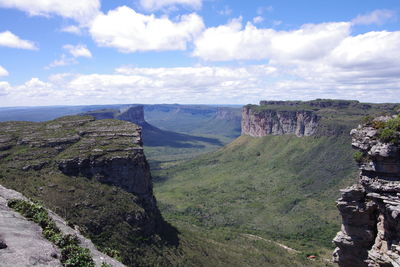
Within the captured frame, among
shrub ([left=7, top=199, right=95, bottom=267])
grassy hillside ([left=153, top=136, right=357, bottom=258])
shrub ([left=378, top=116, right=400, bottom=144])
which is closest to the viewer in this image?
shrub ([left=7, top=199, right=95, bottom=267])

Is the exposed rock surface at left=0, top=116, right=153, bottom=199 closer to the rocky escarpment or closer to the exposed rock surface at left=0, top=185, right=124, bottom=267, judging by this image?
the exposed rock surface at left=0, top=185, right=124, bottom=267

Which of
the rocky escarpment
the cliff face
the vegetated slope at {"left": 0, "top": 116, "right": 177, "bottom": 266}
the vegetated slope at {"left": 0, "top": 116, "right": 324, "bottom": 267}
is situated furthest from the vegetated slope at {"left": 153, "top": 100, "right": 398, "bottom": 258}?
the rocky escarpment

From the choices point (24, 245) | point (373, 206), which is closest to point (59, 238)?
point (24, 245)

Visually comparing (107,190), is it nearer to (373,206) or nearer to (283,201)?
(373,206)

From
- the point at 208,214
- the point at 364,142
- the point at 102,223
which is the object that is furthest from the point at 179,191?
the point at 364,142

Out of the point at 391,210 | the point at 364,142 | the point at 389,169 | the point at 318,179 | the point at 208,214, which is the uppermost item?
the point at 364,142

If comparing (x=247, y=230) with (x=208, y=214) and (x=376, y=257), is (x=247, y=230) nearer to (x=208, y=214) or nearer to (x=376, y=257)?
(x=208, y=214)
